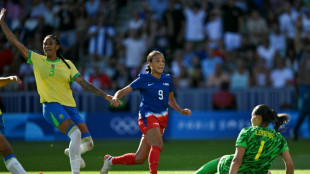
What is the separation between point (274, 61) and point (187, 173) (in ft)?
37.6

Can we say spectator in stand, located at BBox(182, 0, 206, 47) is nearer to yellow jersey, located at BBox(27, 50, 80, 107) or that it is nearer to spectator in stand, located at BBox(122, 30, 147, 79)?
spectator in stand, located at BBox(122, 30, 147, 79)

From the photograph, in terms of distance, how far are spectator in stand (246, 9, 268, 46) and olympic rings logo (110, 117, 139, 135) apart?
533 centimetres

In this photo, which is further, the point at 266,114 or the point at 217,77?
the point at 217,77

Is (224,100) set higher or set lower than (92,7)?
lower

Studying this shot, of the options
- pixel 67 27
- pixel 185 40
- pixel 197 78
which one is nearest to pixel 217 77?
pixel 197 78

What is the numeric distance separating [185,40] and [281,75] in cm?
355

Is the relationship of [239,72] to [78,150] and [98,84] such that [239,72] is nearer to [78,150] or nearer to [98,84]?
[98,84]

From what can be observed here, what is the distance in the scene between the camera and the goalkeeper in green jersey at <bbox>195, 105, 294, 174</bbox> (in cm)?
804

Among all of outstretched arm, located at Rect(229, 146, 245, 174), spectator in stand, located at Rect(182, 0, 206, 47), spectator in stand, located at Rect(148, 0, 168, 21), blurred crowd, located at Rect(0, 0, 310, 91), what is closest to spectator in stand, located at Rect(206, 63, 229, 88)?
blurred crowd, located at Rect(0, 0, 310, 91)

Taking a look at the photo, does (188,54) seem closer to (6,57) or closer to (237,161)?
(6,57)

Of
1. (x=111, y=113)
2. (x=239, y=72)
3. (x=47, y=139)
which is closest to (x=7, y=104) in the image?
(x=47, y=139)

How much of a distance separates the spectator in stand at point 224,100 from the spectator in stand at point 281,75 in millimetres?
1617

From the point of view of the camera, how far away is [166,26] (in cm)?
2300

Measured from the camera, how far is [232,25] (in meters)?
22.8
